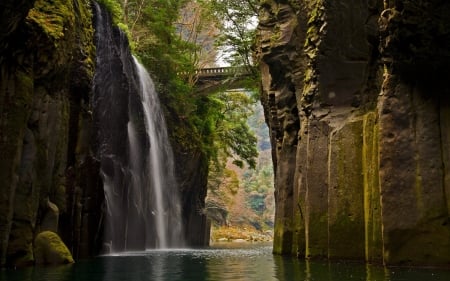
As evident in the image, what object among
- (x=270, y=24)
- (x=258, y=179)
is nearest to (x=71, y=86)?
(x=270, y=24)

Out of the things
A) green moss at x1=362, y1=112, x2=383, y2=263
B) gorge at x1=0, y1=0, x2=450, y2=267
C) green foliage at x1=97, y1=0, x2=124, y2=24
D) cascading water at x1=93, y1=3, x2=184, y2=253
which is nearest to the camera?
gorge at x1=0, y1=0, x2=450, y2=267

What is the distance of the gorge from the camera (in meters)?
10.2

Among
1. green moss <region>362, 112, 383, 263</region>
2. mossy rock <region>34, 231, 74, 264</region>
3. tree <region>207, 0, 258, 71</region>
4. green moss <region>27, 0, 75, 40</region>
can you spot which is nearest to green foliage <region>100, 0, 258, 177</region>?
tree <region>207, 0, 258, 71</region>

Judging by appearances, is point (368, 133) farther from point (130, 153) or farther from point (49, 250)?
point (130, 153)

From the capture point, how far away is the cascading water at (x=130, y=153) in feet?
75.0

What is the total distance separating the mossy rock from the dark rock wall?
0.46m

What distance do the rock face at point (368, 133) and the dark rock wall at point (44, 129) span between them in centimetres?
670

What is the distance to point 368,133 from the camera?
12789 mm

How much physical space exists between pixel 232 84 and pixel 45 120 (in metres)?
22.2

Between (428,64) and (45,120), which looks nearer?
(428,64)

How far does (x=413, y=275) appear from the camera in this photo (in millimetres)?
8898

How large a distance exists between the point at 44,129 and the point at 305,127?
7334mm

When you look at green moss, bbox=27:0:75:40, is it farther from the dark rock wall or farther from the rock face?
the rock face

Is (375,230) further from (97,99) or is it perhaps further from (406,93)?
(97,99)
